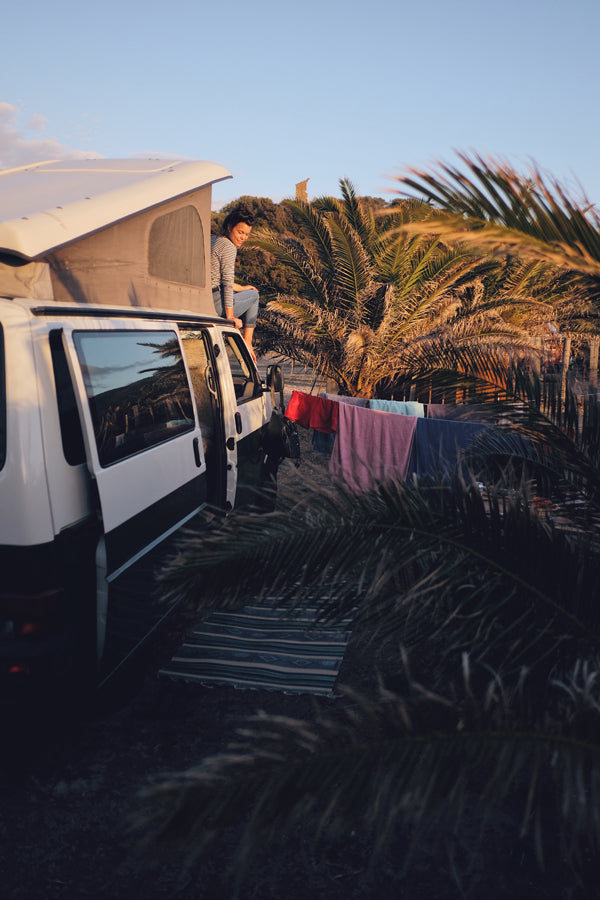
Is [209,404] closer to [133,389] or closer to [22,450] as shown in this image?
[133,389]

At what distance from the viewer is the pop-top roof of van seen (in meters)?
2.76

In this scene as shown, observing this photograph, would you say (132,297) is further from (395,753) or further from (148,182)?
(395,753)

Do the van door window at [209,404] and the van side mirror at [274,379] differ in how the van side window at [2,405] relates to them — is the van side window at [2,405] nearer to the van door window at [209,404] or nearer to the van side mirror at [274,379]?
the van door window at [209,404]

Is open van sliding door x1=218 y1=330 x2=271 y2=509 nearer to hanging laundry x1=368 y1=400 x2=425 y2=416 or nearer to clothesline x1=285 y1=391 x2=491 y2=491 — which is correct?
clothesline x1=285 y1=391 x2=491 y2=491

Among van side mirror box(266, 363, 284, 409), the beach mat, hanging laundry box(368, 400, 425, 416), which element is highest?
van side mirror box(266, 363, 284, 409)

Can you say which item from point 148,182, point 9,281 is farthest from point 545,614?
point 148,182

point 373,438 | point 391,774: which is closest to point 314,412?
point 373,438

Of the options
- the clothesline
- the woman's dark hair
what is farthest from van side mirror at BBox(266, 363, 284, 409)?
the clothesline

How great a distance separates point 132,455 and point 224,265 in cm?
329

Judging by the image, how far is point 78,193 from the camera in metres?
3.46

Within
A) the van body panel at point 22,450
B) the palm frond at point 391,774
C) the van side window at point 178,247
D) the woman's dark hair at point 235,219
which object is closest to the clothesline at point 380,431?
the woman's dark hair at point 235,219

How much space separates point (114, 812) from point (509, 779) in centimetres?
209

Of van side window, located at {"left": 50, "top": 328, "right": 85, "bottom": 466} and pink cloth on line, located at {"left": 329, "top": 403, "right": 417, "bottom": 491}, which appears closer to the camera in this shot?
van side window, located at {"left": 50, "top": 328, "right": 85, "bottom": 466}

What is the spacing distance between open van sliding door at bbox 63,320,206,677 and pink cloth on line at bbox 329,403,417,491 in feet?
13.9
